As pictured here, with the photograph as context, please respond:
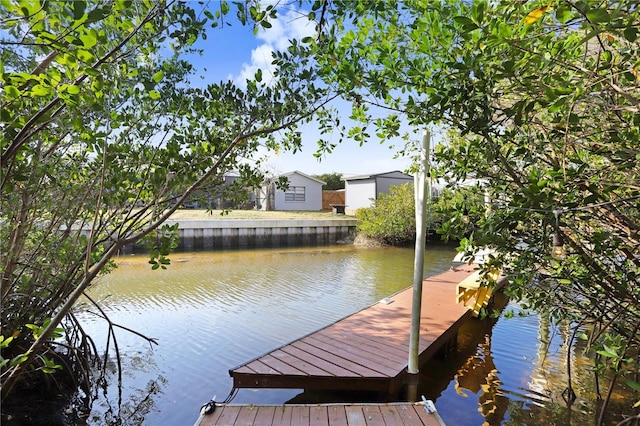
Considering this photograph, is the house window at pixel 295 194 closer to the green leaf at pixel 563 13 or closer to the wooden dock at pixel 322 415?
the wooden dock at pixel 322 415

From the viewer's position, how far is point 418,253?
150 inches

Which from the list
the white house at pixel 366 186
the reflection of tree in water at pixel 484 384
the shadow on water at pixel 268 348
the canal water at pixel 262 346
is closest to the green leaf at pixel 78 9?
the canal water at pixel 262 346

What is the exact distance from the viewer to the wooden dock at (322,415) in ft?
9.69

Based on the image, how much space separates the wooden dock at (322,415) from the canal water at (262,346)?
3.36ft

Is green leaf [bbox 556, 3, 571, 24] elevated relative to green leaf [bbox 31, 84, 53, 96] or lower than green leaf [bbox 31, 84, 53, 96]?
elevated

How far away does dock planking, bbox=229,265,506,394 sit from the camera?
3643 millimetres

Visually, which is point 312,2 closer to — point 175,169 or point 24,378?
point 175,169

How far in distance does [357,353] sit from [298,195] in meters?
20.9

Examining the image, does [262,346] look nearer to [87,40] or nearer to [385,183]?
[87,40]

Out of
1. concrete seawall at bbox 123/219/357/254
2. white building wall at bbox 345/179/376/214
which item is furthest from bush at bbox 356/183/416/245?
white building wall at bbox 345/179/376/214

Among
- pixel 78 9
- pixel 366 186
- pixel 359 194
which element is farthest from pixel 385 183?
pixel 78 9

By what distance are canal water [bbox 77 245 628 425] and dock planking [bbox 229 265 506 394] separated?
541 mm

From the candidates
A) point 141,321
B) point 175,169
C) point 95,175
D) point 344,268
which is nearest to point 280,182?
point 175,169

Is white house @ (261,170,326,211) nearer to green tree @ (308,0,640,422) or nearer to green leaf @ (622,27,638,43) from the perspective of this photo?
green tree @ (308,0,640,422)
